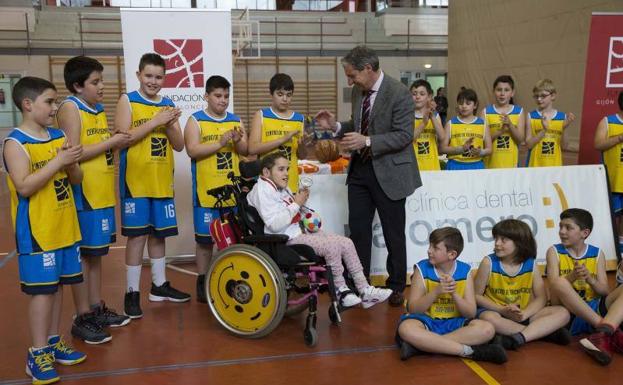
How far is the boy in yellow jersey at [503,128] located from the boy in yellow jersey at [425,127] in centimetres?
45

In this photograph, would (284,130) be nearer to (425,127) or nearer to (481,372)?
(425,127)

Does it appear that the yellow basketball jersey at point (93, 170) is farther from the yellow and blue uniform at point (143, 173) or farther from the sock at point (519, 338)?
the sock at point (519, 338)

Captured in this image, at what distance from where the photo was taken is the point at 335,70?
51.7 feet

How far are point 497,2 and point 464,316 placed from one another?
1080cm

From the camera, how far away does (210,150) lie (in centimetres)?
337

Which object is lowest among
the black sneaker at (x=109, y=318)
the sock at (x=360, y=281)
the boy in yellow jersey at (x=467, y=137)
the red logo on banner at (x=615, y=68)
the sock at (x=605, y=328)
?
the black sneaker at (x=109, y=318)

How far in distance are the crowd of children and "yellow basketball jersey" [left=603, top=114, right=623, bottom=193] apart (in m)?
1.43

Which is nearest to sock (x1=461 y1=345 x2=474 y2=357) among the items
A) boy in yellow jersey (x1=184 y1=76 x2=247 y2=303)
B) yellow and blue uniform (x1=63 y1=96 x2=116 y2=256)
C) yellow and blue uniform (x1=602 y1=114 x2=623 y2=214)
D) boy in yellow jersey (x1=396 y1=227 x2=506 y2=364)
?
boy in yellow jersey (x1=396 y1=227 x2=506 y2=364)

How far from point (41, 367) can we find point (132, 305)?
0.86 metres

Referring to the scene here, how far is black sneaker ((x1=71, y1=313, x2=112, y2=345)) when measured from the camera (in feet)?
9.44

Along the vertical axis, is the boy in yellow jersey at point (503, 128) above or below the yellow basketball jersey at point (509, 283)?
above

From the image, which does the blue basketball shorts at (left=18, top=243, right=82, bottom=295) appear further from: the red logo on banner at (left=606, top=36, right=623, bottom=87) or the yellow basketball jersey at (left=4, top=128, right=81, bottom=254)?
the red logo on banner at (left=606, top=36, right=623, bottom=87)

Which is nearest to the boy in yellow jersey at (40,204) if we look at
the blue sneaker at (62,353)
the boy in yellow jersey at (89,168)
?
the blue sneaker at (62,353)

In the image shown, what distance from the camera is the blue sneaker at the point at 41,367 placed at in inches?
95.7
